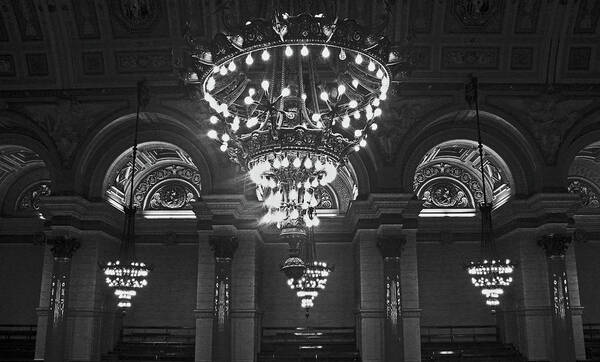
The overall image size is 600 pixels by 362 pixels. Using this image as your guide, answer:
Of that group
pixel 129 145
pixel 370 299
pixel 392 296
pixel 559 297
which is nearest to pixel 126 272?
pixel 129 145

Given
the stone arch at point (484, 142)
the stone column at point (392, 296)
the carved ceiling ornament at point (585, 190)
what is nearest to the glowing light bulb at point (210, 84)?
the stone column at point (392, 296)

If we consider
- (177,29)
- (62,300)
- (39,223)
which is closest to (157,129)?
(177,29)

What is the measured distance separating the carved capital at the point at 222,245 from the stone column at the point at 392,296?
393cm

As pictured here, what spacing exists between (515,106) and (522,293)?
17.2ft

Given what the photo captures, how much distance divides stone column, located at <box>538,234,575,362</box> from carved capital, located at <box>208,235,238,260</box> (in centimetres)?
831

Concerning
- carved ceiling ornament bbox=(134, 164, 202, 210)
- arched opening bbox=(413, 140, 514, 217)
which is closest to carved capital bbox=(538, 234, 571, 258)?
arched opening bbox=(413, 140, 514, 217)

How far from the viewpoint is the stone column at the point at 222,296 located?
1562 cm

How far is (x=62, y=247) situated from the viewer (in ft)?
54.1

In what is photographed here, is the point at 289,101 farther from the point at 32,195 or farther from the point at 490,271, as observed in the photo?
the point at 32,195

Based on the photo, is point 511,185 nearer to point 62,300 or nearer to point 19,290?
point 62,300

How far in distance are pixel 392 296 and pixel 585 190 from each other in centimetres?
1077

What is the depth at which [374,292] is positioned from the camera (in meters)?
16.3

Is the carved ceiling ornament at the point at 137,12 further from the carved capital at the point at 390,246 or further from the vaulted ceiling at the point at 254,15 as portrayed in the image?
the carved capital at the point at 390,246

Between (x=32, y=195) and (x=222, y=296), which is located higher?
(x=32, y=195)
